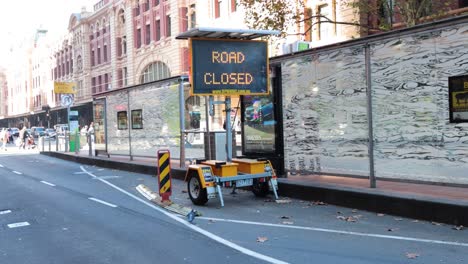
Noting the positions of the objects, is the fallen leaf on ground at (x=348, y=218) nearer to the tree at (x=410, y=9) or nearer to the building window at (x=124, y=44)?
the tree at (x=410, y=9)

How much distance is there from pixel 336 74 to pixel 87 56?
61.2 m

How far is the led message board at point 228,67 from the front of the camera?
10125 mm

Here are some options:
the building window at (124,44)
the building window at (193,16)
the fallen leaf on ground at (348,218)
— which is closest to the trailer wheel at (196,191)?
the fallen leaf on ground at (348,218)

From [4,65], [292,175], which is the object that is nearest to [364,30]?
[292,175]

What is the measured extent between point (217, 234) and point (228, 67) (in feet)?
14.1

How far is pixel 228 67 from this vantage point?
Result: 1043cm

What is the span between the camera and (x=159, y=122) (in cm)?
1619

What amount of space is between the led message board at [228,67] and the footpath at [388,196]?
2155 mm

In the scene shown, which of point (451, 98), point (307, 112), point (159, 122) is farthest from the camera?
point (159, 122)

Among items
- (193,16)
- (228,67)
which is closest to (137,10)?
(193,16)

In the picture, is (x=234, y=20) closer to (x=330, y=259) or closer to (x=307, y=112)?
(x=307, y=112)

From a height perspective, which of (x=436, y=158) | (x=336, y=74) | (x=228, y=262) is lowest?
(x=228, y=262)

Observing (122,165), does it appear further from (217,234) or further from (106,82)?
(106,82)

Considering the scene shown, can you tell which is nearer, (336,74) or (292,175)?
(336,74)
